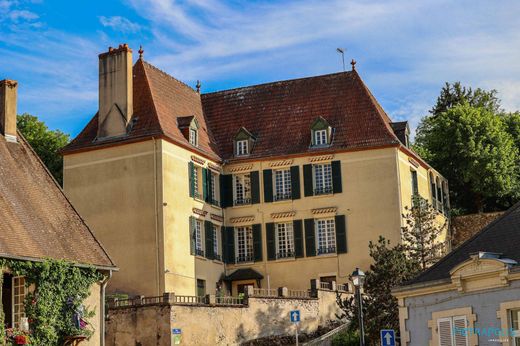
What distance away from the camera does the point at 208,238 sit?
49.5 m

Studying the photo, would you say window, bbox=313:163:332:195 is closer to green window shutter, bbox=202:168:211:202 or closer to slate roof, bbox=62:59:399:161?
slate roof, bbox=62:59:399:161

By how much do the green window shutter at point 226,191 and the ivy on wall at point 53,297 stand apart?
2054 cm

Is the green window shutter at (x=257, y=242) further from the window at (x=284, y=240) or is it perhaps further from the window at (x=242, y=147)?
the window at (x=242, y=147)

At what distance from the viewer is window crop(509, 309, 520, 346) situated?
24031mm

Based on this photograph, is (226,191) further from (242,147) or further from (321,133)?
(321,133)

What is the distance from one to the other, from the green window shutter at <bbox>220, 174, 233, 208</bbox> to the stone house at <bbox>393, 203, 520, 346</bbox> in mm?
25175

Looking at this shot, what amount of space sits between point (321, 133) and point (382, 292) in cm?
1433

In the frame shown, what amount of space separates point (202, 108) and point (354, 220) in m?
10.9

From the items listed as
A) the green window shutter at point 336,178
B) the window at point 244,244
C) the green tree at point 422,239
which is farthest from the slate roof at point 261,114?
the green tree at point 422,239

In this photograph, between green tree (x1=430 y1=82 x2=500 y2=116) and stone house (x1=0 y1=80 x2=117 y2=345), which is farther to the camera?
green tree (x1=430 y1=82 x2=500 y2=116)

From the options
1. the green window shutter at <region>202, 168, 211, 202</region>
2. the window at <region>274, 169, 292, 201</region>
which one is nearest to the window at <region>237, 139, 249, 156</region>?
the window at <region>274, 169, 292, 201</region>

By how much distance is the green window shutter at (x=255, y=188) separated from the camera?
2010 inches

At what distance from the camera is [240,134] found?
5222 centimetres

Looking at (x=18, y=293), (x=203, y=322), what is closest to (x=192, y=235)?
(x=203, y=322)
